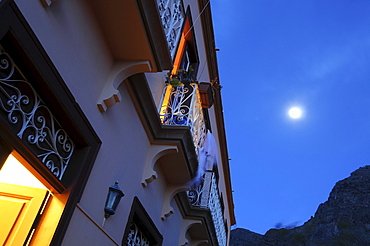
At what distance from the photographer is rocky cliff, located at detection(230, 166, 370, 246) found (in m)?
38.9

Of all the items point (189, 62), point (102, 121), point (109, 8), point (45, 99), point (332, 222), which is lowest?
point (45, 99)

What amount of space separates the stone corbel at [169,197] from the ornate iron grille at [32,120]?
3117 mm

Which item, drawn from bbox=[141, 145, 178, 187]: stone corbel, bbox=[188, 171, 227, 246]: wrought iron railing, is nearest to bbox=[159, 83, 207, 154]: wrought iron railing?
bbox=[141, 145, 178, 187]: stone corbel

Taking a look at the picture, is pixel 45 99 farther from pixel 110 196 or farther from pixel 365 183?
pixel 365 183

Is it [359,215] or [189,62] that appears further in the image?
[359,215]

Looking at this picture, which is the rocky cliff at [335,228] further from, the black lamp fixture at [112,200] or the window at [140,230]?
the black lamp fixture at [112,200]

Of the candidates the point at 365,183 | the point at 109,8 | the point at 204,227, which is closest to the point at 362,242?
the point at 365,183

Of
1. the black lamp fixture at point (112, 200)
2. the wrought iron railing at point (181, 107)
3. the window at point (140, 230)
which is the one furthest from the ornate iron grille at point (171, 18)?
the window at point (140, 230)

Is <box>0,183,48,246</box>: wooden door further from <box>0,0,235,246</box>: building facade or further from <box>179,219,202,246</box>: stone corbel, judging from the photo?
<box>179,219,202,246</box>: stone corbel

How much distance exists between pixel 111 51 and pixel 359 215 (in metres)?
46.1

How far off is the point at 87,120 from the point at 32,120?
64 centimetres

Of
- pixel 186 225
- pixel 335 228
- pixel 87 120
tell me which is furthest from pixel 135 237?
pixel 335 228

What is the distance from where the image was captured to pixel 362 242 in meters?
37.2

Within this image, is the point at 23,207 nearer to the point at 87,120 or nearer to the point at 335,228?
→ the point at 87,120
